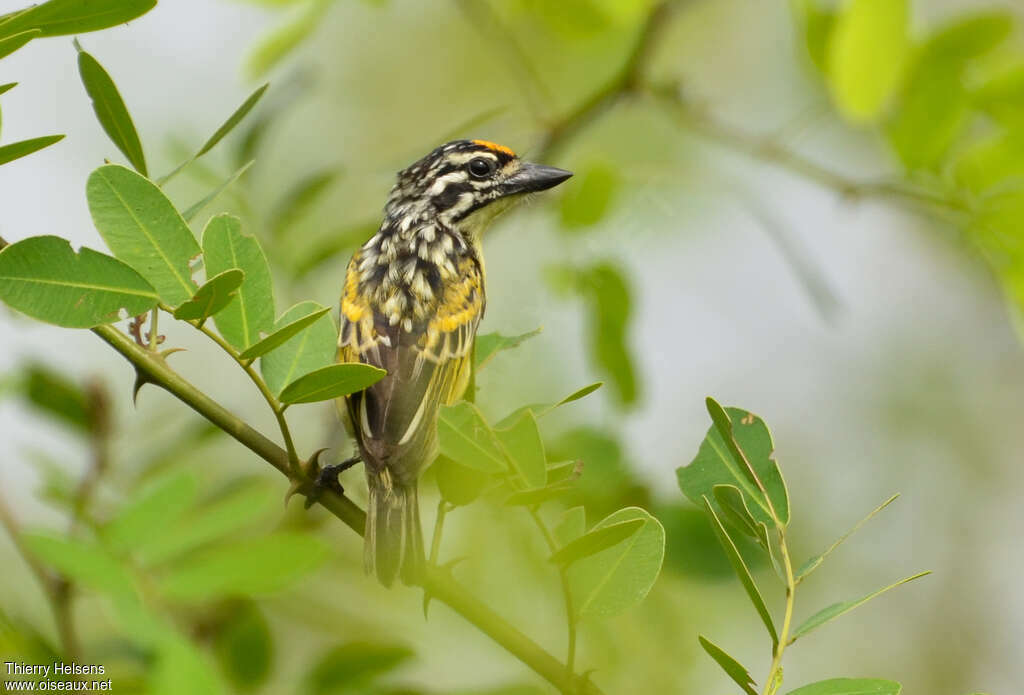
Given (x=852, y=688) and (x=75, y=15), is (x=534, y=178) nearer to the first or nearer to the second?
(x=75, y=15)

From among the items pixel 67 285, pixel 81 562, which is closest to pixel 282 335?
pixel 67 285

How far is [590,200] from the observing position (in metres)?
3.82

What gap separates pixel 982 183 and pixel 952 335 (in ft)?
23.3

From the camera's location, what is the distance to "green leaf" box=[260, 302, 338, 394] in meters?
2.16

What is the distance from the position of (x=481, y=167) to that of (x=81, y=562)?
2.50 m

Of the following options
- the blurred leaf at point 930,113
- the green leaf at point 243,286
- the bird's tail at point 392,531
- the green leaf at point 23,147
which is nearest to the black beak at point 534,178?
the blurred leaf at point 930,113

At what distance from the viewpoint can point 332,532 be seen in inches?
149

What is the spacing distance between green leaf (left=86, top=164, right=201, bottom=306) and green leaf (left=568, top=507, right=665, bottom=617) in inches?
33.1

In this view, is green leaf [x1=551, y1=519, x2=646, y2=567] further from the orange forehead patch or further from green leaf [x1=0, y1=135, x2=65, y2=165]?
the orange forehead patch

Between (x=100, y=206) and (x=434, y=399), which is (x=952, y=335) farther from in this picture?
(x=100, y=206)

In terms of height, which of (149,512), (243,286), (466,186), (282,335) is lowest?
(149,512)

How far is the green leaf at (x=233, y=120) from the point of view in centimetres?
211

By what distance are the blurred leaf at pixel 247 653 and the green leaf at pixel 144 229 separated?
1169 millimetres

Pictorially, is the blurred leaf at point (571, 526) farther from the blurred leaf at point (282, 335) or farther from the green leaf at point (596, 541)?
the blurred leaf at point (282, 335)
